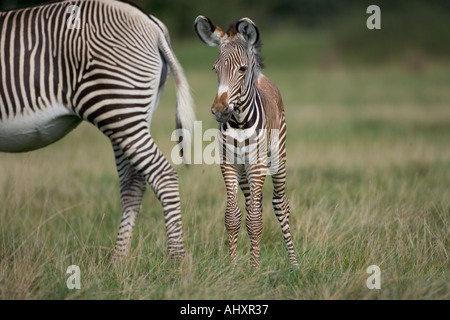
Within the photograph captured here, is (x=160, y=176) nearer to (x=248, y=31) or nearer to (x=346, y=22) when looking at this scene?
(x=248, y=31)

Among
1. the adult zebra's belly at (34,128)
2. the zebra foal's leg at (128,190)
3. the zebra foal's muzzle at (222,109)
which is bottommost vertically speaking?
the zebra foal's leg at (128,190)

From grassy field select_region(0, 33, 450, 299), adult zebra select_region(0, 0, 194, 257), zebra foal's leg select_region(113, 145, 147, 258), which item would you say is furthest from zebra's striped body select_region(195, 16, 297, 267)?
A: zebra foal's leg select_region(113, 145, 147, 258)

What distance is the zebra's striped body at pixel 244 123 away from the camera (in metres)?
4.84

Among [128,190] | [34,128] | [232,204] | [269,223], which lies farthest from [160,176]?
[269,223]

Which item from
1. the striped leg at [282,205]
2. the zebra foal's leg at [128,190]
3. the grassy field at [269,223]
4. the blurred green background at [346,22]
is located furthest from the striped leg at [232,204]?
the blurred green background at [346,22]

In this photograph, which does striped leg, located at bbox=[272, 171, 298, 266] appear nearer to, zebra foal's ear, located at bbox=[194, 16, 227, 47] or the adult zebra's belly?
zebra foal's ear, located at bbox=[194, 16, 227, 47]

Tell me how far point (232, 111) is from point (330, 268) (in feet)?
5.68

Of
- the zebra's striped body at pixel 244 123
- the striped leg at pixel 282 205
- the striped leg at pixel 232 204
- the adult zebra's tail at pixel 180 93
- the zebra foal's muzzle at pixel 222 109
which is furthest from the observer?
the adult zebra's tail at pixel 180 93

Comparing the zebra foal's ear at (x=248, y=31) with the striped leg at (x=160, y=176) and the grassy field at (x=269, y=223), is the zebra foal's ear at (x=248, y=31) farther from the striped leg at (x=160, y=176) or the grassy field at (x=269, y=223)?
the grassy field at (x=269, y=223)

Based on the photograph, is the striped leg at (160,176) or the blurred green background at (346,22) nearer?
the striped leg at (160,176)

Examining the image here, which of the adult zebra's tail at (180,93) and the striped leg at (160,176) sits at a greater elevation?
the adult zebra's tail at (180,93)

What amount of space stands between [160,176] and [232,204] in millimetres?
859

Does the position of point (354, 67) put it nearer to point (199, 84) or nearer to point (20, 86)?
point (199, 84)

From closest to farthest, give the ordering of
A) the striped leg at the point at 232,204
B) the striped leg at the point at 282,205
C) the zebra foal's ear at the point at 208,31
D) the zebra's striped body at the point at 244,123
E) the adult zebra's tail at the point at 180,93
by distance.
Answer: the zebra's striped body at the point at 244,123 < the zebra foal's ear at the point at 208,31 < the striped leg at the point at 232,204 < the striped leg at the point at 282,205 < the adult zebra's tail at the point at 180,93
